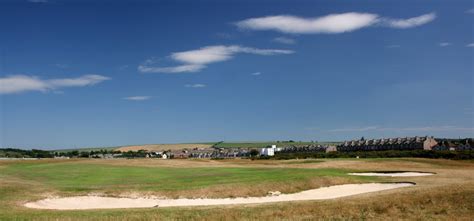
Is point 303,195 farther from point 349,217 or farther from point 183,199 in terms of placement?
point 349,217

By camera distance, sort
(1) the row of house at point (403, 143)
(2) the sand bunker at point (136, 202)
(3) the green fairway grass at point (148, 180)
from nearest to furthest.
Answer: (2) the sand bunker at point (136, 202) → (3) the green fairway grass at point (148, 180) → (1) the row of house at point (403, 143)

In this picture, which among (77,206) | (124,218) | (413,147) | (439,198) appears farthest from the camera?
(413,147)

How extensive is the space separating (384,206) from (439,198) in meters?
3.35

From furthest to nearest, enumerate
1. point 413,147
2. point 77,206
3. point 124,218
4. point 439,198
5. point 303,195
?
point 413,147, point 303,195, point 77,206, point 439,198, point 124,218

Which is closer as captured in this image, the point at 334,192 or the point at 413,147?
the point at 334,192

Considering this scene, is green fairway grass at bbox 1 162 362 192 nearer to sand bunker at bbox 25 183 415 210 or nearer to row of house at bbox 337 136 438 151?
sand bunker at bbox 25 183 415 210

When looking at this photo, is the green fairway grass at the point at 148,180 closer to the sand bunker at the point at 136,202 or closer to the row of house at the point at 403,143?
the sand bunker at the point at 136,202

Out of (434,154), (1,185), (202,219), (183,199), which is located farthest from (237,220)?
(434,154)

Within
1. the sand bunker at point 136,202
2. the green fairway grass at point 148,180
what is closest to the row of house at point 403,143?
the green fairway grass at point 148,180

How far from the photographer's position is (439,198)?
23.3 meters

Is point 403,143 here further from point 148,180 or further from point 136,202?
point 136,202

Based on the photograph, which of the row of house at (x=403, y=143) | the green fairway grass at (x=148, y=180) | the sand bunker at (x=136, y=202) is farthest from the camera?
the row of house at (x=403, y=143)

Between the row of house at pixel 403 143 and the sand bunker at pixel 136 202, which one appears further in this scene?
the row of house at pixel 403 143

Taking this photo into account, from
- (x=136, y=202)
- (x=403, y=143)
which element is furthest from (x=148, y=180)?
(x=403, y=143)
